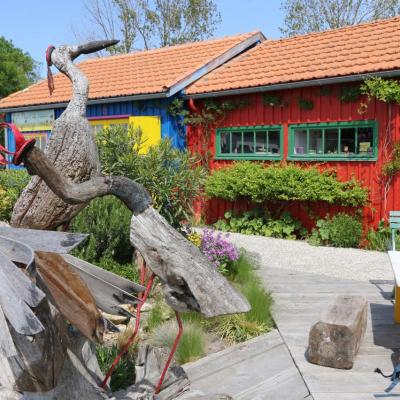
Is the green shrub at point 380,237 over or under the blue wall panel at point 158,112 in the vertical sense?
under

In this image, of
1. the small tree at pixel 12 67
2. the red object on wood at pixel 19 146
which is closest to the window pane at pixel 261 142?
the red object on wood at pixel 19 146

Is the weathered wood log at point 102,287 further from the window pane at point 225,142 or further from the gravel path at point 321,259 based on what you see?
the window pane at point 225,142

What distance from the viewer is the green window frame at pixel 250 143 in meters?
10.6

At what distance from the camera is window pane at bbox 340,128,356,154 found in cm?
955

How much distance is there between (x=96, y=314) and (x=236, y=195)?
357 inches

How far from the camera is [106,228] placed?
6.18 metres

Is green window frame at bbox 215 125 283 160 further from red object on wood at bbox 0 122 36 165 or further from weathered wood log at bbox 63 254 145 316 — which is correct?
red object on wood at bbox 0 122 36 165

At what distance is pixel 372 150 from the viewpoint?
30.5 ft

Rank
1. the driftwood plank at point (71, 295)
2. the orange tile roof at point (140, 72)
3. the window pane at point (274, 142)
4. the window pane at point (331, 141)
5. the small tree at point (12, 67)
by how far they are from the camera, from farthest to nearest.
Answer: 1. the small tree at point (12, 67)
2. the orange tile roof at point (140, 72)
3. the window pane at point (274, 142)
4. the window pane at point (331, 141)
5. the driftwood plank at point (71, 295)

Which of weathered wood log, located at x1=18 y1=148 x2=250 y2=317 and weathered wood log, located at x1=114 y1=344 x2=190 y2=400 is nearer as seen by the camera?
weathered wood log, located at x1=18 y1=148 x2=250 y2=317

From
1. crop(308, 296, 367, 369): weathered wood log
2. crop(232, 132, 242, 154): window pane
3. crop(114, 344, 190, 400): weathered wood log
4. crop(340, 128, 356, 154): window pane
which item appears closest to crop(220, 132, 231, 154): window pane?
crop(232, 132, 242, 154): window pane

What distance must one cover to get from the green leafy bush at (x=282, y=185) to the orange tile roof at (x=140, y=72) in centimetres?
247

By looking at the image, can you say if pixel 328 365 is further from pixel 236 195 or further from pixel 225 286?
pixel 236 195

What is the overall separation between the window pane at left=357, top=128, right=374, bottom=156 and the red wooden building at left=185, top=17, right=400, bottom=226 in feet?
0.06
